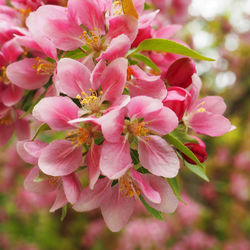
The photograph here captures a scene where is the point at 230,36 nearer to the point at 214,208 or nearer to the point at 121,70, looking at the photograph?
the point at 214,208

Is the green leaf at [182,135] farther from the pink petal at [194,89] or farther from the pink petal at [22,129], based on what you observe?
the pink petal at [22,129]

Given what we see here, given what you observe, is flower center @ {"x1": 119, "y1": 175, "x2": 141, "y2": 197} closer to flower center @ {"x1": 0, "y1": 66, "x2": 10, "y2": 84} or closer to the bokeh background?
flower center @ {"x1": 0, "y1": 66, "x2": 10, "y2": 84}

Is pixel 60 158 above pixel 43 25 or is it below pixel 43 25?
below

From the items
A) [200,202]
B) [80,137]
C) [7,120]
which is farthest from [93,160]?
[200,202]

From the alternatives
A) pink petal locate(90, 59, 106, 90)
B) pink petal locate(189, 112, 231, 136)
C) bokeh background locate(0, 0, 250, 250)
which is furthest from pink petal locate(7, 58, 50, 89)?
bokeh background locate(0, 0, 250, 250)

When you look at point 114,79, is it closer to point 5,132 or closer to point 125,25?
point 125,25

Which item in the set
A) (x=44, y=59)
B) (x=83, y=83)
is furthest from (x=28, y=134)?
(x=83, y=83)
